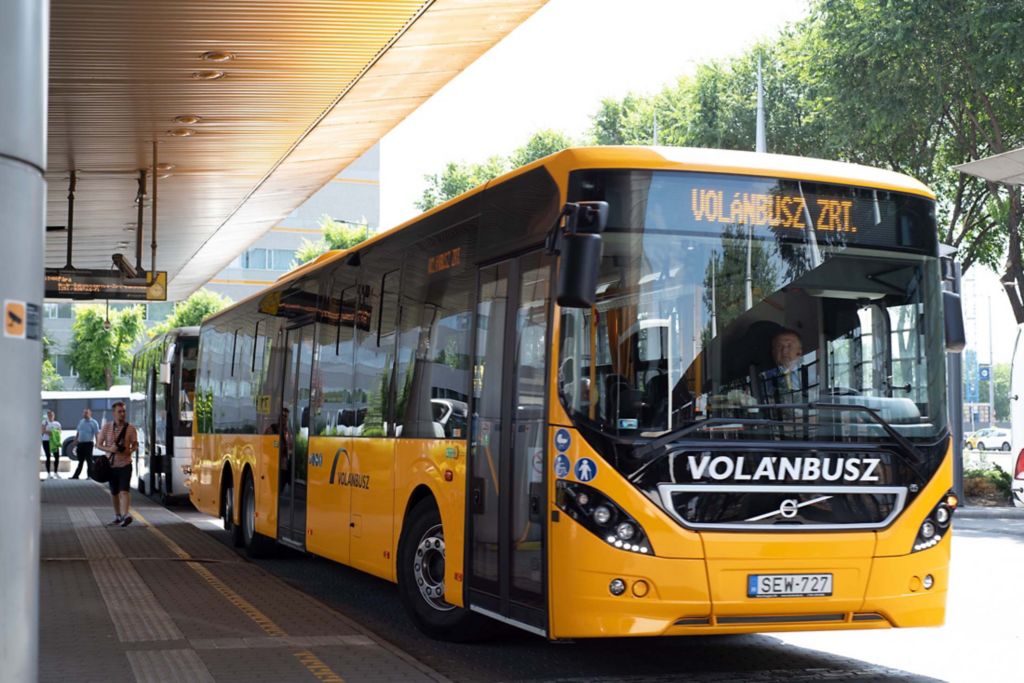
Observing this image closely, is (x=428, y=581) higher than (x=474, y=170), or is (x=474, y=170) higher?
(x=474, y=170)

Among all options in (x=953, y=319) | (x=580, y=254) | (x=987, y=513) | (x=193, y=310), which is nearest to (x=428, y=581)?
(x=580, y=254)

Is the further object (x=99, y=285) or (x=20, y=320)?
(x=99, y=285)

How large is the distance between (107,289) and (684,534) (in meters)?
14.0

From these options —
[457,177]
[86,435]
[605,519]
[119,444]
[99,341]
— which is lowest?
[605,519]

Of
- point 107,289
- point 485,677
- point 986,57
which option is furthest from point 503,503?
point 986,57

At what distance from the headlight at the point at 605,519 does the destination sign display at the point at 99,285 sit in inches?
522

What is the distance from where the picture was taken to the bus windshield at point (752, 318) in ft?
24.6

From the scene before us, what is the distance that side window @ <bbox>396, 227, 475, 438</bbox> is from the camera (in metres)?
9.27

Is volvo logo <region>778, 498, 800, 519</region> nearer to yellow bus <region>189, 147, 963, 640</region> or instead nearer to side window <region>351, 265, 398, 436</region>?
yellow bus <region>189, 147, 963, 640</region>

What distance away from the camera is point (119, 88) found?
15.1 metres

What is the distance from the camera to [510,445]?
8.26m

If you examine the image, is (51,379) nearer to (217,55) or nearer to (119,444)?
(119,444)

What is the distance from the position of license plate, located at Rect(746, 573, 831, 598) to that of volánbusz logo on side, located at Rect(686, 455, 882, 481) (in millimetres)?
524

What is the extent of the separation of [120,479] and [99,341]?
189 ft
